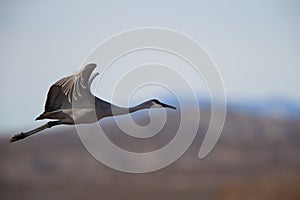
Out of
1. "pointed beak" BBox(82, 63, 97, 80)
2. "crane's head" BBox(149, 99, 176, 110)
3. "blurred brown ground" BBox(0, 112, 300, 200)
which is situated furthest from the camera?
"blurred brown ground" BBox(0, 112, 300, 200)

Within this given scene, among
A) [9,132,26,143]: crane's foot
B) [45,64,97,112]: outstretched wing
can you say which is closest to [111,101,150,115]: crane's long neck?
[45,64,97,112]: outstretched wing

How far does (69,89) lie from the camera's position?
344cm

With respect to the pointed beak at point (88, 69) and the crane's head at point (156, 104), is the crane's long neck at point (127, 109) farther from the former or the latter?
the pointed beak at point (88, 69)

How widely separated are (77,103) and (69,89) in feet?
0.22

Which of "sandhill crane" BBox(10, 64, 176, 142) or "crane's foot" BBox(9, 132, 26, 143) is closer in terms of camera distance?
"sandhill crane" BBox(10, 64, 176, 142)

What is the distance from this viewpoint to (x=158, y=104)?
3.60 metres

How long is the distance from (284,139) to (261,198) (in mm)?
5583

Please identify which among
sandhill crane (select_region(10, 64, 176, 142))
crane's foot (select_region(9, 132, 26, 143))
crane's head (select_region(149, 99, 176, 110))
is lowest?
crane's foot (select_region(9, 132, 26, 143))

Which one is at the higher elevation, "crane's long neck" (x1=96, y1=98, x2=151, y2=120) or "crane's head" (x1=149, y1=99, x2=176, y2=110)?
"crane's head" (x1=149, y1=99, x2=176, y2=110)

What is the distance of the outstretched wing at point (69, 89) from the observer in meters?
3.40

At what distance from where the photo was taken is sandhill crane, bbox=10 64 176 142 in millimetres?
3402

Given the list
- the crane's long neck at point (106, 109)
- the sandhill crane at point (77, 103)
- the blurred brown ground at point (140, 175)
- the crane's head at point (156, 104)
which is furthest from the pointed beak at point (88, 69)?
the blurred brown ground at point (140, 175)

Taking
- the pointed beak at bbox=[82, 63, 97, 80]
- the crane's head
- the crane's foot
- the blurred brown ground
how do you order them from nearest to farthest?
1. the pointed beak at bbox=[82, 63, 97, 80]
2. the crane's head
3. the crane's foot
4. the blurred brown ground

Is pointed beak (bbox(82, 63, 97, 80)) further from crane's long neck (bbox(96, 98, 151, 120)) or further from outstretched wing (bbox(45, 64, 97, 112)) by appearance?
crane's long neck (bbox(96, 98, 151, 120))
